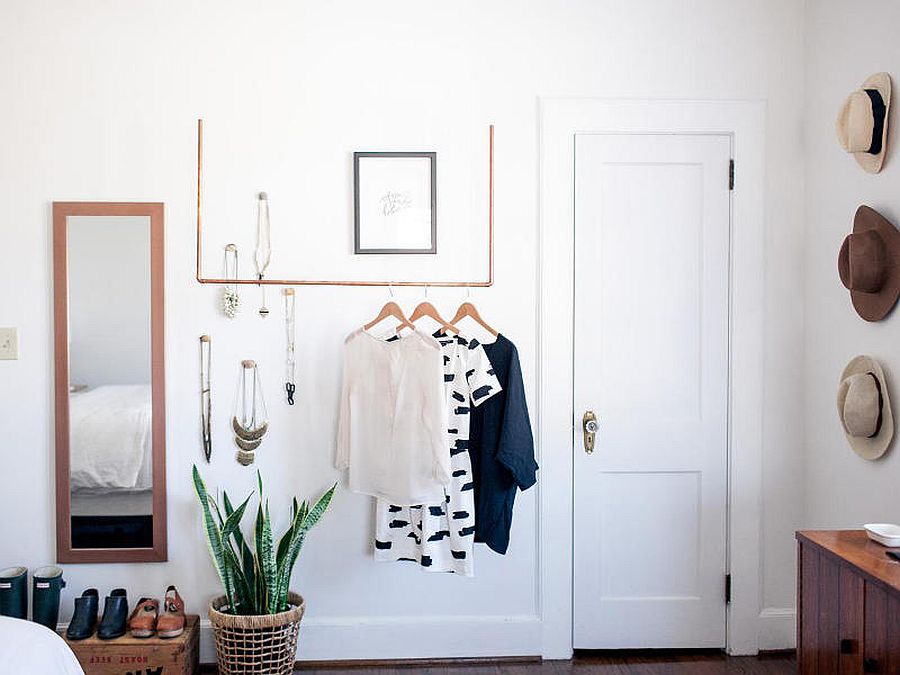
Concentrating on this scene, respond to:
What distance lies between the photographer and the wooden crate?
275 cm

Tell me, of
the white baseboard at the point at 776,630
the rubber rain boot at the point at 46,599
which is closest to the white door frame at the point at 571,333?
the white baseboard at the point at 776,630

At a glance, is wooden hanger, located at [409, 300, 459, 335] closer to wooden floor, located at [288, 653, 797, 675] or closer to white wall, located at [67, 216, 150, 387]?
white wall, located at [67, 216, 150, 387]

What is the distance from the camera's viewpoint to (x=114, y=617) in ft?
9.24

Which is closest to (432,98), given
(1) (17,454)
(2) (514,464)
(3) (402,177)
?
(3) (402,177)

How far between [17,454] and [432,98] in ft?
6.30

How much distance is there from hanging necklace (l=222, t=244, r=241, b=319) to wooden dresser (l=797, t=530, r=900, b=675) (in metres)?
1.93

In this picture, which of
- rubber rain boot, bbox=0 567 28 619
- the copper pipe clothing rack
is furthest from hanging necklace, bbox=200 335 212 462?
rubber rain boot, bbox=0 567 28 619

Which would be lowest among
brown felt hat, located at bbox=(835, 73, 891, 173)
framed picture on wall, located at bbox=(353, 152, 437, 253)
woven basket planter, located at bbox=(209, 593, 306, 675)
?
woven basket planter, located at bbox=(209, 593, 306, 675)

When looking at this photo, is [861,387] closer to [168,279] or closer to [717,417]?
[717,417]

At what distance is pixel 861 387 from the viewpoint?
2609mm

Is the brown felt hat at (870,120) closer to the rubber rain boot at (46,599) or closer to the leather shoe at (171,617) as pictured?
the leather shoe at (171,617)

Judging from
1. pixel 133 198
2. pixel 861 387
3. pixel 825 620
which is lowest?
pixel 825 620

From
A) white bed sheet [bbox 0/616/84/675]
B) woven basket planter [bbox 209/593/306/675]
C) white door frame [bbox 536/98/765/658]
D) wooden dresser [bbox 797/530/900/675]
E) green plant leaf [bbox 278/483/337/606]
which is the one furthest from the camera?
white door frame [bbox 536/98/765/658]

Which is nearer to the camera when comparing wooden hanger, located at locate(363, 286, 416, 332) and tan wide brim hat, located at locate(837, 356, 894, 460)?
tan wide brim hat, located at locate(837, 356, 894, 460)
